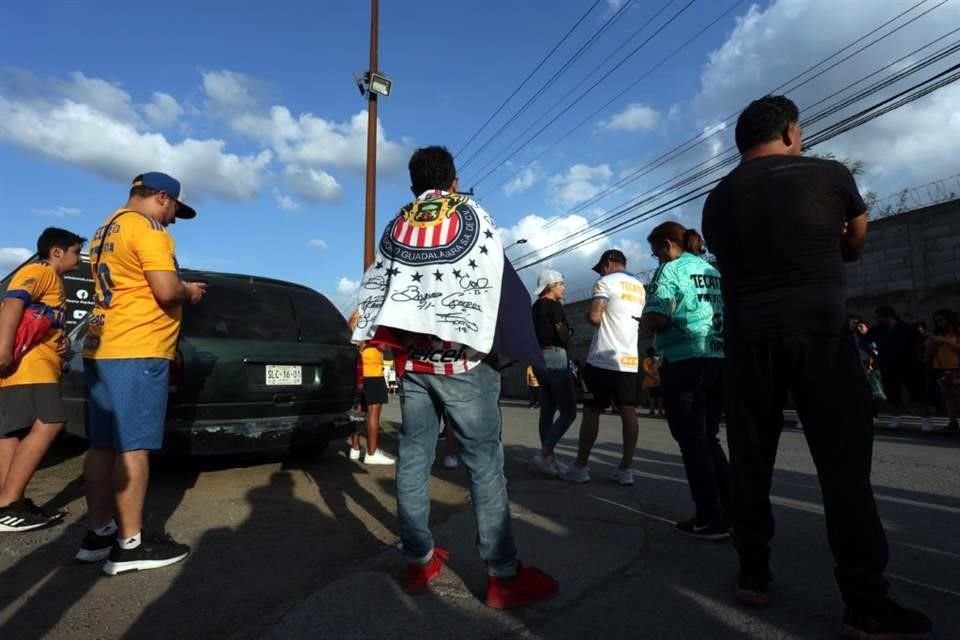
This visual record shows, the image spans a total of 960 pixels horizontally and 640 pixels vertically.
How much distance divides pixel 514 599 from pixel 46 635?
1.72 meters

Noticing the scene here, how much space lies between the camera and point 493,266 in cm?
261

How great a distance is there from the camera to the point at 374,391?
6094mm

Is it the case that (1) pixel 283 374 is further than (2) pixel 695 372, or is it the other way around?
(1) pixel 283 374

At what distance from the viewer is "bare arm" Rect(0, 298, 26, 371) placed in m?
3.63

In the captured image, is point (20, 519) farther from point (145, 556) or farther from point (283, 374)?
point (283, 374)

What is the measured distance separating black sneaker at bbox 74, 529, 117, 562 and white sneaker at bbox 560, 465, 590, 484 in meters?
3.24

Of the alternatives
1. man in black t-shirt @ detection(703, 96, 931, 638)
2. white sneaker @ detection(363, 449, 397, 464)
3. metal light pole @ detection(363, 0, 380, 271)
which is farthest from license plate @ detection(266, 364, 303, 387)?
metal light pole @ detection(363, 0, 380, 271)

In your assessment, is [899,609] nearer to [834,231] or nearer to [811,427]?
[811,427]

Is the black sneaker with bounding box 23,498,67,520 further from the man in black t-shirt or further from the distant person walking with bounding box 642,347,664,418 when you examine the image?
the distant person walking with bounding box 642,347,664,418

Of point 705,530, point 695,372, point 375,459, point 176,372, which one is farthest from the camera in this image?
point 375,459

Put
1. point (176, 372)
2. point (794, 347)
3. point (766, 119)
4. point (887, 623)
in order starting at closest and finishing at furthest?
point (887, 623) < point (794, 347) < point (766, 119) < point (176, 372)

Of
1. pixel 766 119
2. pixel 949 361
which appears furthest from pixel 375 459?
pixel 949 361

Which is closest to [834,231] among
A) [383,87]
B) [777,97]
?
[777,97]
